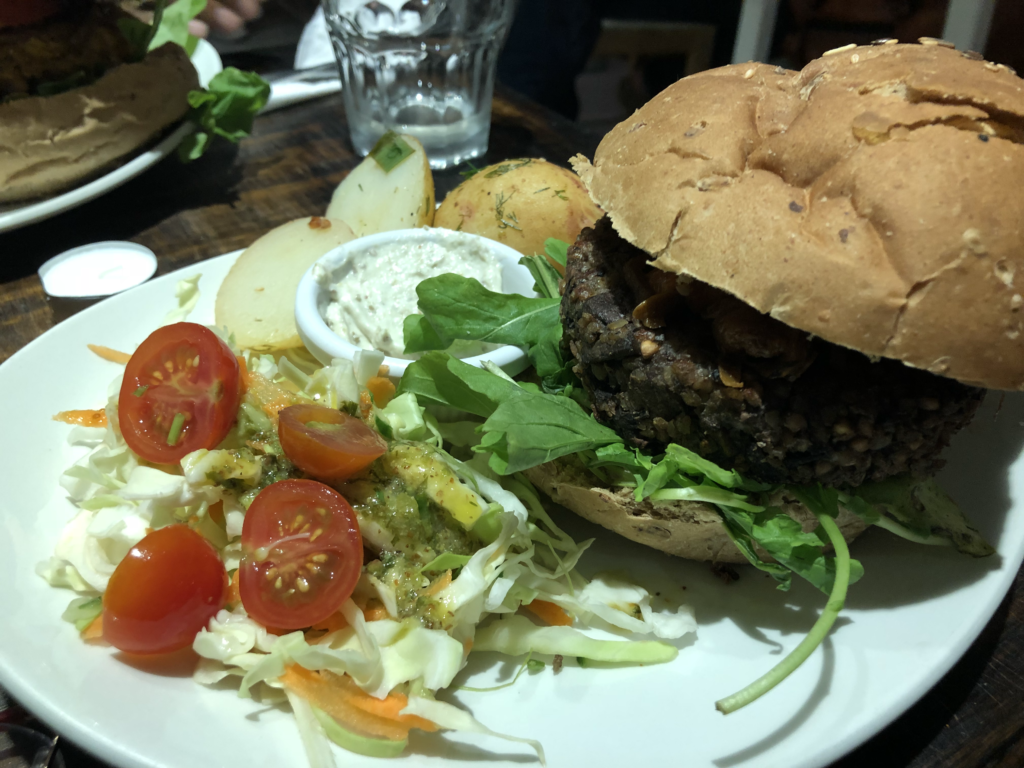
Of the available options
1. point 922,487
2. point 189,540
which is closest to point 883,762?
point 922,487

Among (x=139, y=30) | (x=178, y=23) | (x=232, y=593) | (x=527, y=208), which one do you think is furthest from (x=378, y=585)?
(x=178, y=23)

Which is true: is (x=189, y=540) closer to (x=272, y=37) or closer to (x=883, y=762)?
(x=883, y=762)

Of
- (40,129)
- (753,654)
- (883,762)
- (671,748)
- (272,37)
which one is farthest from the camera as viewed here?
(272,37)

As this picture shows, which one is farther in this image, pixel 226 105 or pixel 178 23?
pixel 178 23

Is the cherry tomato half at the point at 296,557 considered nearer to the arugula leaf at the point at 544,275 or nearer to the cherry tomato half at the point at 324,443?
the cherry tomato half at the point at 324,443

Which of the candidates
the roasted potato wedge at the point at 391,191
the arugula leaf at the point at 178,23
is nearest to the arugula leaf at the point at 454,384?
the roasted potato wedge at the point at 391,191

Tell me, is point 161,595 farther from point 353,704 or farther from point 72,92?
point 72,92
